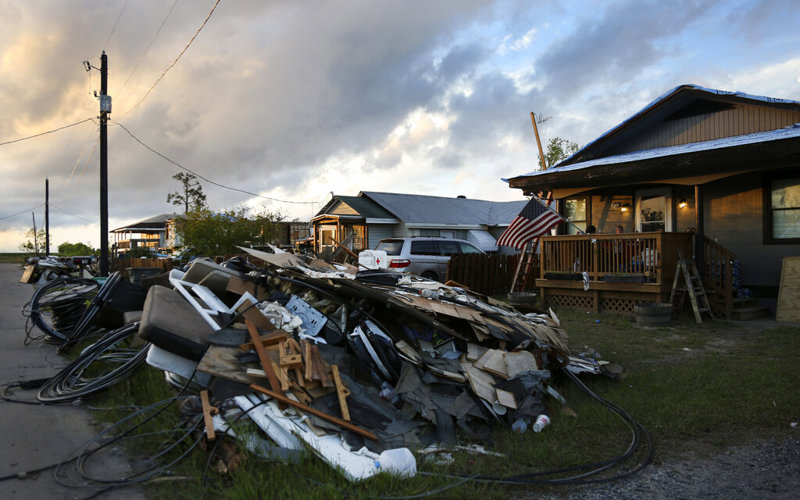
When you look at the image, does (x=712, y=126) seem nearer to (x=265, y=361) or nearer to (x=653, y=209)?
(x=653, y=209)

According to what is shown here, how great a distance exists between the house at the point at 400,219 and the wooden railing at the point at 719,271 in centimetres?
1675

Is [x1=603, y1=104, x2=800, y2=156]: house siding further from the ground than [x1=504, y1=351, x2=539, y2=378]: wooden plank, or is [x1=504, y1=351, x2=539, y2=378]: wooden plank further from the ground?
[x1=603, y1=104, x2=800, y2=156]: house siding

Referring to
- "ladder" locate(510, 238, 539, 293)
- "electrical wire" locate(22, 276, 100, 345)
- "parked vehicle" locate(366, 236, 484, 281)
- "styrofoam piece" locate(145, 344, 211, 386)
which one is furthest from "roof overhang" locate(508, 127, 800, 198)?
"electrical wire" locate(22, 276, 100, 345)

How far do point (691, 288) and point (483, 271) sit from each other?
6.93 meters

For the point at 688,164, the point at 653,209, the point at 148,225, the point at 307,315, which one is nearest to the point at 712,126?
the point at 653,209

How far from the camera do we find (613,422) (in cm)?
474

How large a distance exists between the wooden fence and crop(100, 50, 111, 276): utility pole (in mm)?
11584

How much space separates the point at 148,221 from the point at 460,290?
6592 centimetres

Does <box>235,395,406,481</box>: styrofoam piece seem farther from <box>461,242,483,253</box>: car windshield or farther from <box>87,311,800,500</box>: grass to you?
<box>461,242,483,253</box>: car windshield

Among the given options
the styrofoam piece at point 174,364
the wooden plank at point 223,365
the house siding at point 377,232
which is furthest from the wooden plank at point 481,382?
the house siding at point 377,232

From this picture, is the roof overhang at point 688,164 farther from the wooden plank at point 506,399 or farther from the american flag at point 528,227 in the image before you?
the wooden plank at point 506,399

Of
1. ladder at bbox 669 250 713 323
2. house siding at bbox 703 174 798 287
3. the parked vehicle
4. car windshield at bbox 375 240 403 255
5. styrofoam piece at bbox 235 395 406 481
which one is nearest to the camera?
styrofoam piece at bbox 235 395 406 481

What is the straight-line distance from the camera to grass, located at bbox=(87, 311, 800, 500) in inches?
138

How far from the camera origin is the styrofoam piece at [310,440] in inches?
144
